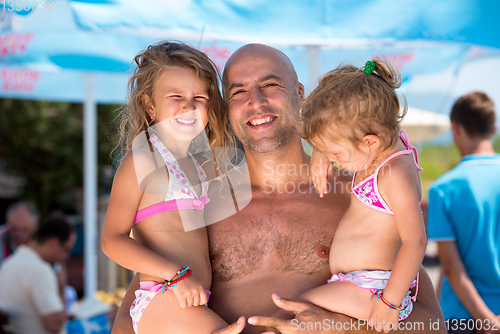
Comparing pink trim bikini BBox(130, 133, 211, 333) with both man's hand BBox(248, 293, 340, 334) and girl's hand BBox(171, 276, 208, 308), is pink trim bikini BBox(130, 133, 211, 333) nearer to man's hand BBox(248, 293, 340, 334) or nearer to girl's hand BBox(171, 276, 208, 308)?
girl's hand BBox(171, 276, 208, 308)

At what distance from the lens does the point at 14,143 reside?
9.68 m

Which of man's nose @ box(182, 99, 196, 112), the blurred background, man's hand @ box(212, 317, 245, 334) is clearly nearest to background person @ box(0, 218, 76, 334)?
the blurred background

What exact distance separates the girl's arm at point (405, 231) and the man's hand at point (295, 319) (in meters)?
0.22

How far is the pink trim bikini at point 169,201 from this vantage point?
5.46 ft

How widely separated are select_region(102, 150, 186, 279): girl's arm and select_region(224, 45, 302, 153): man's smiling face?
0.66 meters

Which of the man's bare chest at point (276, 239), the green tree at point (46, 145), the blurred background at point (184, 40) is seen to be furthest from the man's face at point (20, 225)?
the man's bare chest at point (276, 239)

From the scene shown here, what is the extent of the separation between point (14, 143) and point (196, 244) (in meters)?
9.36

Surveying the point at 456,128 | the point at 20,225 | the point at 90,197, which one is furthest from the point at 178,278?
the point at 20,225

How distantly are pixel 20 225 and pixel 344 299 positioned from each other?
18.0ft

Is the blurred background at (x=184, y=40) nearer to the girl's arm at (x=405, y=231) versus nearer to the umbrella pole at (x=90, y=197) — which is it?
the umbrella pole at (x=90, y=197)

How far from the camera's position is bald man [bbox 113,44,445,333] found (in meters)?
1.80

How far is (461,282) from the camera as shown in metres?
2.93

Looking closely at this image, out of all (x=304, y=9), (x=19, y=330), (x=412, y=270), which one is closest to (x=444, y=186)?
(x=304, y=9)

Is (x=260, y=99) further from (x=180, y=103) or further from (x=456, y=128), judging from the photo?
(x=456, y=128)
